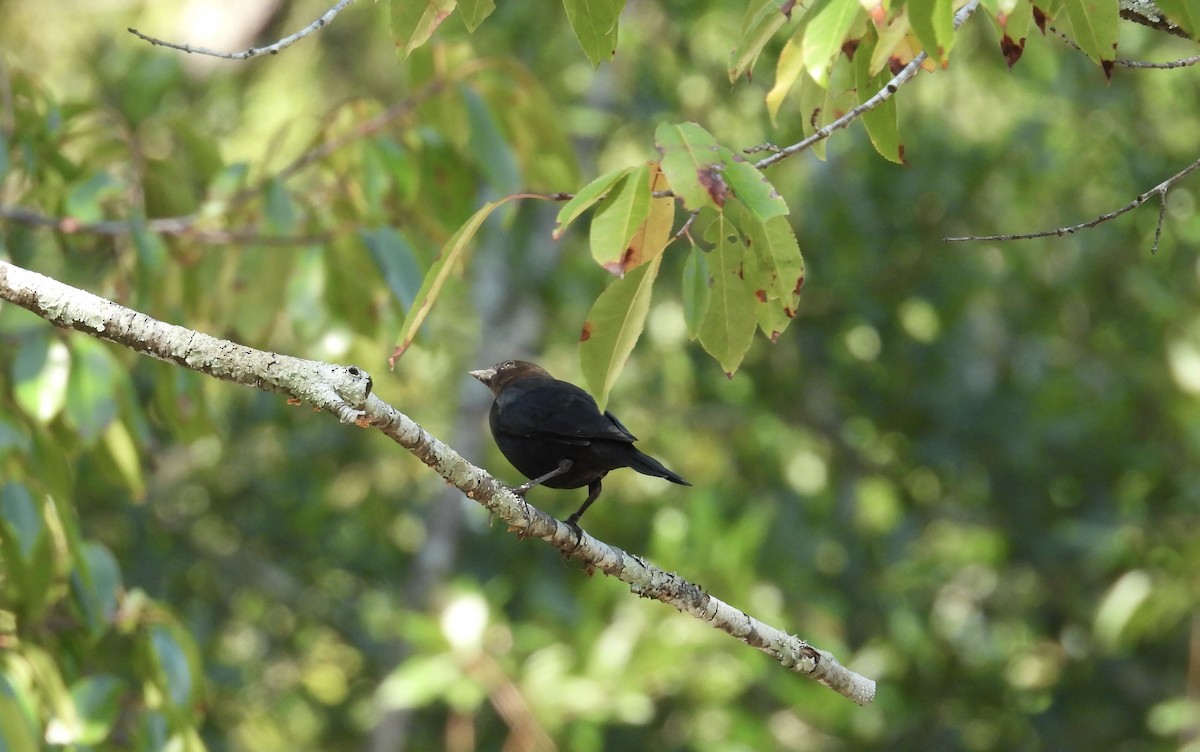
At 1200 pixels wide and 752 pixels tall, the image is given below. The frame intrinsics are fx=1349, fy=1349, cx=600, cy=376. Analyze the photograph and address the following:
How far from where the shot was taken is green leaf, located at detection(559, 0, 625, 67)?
7.26ft

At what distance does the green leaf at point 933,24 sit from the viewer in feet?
6.36

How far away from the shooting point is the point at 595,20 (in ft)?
7.30

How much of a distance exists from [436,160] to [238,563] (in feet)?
15.4

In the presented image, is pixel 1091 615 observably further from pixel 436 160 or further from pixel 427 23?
pixel 427 23

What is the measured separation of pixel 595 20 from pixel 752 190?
449 mm

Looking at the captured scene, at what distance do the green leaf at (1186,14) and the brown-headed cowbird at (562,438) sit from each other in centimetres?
169

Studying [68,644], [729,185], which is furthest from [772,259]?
[68,644]

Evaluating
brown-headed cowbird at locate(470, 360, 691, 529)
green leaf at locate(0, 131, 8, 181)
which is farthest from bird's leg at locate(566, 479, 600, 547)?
green leaf at locate(0, 131, 8, 181)

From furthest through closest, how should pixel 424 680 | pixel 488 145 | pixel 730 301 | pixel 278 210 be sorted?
pixel 424 680 < pixel 488 145 < pixel 278 210 < pixel 730 301

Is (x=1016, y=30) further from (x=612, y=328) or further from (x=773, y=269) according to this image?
(x=612, y=328)

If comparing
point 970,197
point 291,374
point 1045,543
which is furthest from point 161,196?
point 1045,543

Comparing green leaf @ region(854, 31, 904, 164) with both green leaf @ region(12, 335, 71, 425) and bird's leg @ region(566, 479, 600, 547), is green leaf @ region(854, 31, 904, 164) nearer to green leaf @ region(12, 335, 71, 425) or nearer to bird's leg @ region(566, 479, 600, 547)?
bird's leg @ region(566, 479, 600, 547)

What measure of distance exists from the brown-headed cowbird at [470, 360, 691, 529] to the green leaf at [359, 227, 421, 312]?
455mm

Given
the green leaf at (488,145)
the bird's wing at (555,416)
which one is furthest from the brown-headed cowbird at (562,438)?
the green leaf at (488,145)
